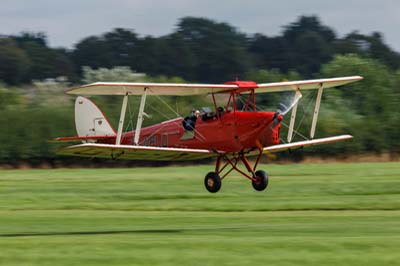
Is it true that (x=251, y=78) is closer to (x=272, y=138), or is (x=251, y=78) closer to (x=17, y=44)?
(x=272, y=138)

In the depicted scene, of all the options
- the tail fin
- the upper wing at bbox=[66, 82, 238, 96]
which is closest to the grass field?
the tail fin

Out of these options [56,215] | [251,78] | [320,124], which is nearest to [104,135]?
[56,215]

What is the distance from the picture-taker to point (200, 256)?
17.6 metres

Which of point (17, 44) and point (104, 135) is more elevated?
point (17, 44)

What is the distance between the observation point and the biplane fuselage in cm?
2392

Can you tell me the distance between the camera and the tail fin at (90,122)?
86.0 ft

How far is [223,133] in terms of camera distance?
2430cm

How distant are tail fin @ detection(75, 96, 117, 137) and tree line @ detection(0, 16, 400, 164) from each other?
27770 millimetres

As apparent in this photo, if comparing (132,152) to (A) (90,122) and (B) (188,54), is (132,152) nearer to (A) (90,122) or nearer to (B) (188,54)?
(A) (90,122)

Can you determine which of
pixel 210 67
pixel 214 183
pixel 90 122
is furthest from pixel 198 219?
pixel 210 67

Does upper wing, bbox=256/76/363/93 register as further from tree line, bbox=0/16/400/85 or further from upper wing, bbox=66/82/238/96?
tree line, bbox=0/16/400/85

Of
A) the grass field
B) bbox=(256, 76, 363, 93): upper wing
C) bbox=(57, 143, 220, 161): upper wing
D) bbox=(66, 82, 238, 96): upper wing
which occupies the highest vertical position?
bbox=(256, 76, 363, 93): upper wing

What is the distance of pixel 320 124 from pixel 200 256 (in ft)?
125

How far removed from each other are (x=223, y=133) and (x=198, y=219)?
2.40 meters
